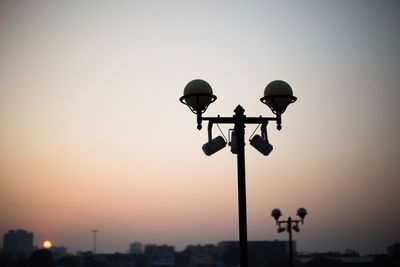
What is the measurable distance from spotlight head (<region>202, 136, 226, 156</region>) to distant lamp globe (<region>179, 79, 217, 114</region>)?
56 centimetres

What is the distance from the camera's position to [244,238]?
5.50 metres

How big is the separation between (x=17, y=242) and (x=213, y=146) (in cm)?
21091

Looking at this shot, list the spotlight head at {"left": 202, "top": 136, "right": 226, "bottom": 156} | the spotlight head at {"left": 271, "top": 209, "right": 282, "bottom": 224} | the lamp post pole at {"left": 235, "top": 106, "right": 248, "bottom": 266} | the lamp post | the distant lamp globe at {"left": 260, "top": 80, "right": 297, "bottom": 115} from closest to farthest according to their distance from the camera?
1. the lamp post pole at {"left": 235, "top": 106, "right": 248, "bottom": 266}
2. the lamp post
3. the spotlight head at {"left": 202, "top": 136, "right": 226, "bottom": 156}
4. the distant lamp globe at {"left": 260, "top": 80, "right": 297, "bottom": 115}
5. the spotlight head at {"left": 271, "top": 209, "right": 282, "bottom": 224}

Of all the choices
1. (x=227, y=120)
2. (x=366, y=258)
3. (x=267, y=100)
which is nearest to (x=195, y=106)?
(x=227, y=120)

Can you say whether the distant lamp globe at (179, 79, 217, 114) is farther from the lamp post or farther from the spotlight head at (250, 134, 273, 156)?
the spotlight head at (250, 134, 273, 156)

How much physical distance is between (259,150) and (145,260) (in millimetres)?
130501

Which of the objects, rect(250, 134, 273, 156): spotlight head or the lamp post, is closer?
the lamp post

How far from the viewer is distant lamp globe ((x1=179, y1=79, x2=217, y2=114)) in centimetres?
604

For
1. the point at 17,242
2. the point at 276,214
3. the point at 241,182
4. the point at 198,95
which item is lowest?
the point at 17,242

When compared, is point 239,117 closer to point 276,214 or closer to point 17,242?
point 276,214

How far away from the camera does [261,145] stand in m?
6.22

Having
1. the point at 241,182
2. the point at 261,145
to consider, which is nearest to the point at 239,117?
the point at 261,145

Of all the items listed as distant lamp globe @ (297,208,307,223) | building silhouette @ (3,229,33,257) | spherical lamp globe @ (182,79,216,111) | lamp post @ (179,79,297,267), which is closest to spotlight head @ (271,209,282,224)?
distant lamp globe @ (297,208,307,223)

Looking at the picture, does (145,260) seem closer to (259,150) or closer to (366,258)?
(366,258)
